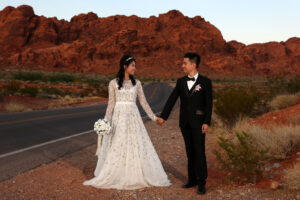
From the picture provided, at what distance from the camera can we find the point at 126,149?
4777 mm

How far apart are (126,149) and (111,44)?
400 feet

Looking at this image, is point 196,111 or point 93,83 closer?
point 196,111

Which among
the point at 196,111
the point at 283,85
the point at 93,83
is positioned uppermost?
the point at 283,85

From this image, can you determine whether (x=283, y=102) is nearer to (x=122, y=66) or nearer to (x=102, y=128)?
(x=122, y=66)

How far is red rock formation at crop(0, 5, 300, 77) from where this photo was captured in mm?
114312

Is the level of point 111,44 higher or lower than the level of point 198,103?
higher

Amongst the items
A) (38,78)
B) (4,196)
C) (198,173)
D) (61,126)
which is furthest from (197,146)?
(38,78)

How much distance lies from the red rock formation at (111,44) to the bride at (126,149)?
4279 inches

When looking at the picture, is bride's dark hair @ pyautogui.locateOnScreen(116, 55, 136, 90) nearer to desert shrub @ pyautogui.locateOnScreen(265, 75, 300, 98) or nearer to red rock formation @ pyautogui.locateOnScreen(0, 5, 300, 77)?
desert shrub @ pyautogui.locateOnScreen(265, 75, 300, 98)

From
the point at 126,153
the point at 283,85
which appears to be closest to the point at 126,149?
the point at 126,153

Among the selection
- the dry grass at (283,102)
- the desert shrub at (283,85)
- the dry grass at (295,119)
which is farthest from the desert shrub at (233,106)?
the desert shrub at (283,85)

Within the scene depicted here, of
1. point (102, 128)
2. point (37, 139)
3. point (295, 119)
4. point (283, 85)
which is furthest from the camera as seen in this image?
point (283, 85)

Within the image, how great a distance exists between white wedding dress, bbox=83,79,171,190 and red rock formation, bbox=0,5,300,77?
10869 centimetres

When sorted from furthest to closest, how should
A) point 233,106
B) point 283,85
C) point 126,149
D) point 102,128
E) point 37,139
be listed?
point 283,85 < point 233,106 < point 37,139 < point 126,149 < point 102,128
